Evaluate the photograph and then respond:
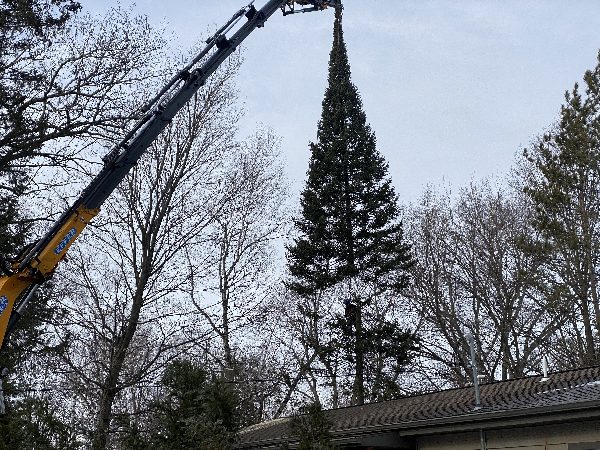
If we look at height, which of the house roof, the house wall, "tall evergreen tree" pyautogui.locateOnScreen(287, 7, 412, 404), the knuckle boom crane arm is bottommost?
the house wall

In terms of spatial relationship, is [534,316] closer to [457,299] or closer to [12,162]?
[457,299]

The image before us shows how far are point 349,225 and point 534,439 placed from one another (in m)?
24.4

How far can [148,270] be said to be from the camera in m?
22.7

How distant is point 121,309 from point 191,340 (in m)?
2.29

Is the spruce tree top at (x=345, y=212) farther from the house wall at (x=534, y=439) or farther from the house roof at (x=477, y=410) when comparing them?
the house wall at (x=534, y=439)

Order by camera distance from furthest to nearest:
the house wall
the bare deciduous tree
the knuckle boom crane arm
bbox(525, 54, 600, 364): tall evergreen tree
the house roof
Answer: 1. the bare deciduous tree
2. bbox(525, 54, 600, 364): tall evergreen tree
3. the knuckle boom crane arm
4. the house roof
5. the house wall

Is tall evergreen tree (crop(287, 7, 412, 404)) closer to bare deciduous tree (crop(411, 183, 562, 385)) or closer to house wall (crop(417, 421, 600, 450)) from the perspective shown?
bare deciduous tree (crop(411, 183, 562, 385))

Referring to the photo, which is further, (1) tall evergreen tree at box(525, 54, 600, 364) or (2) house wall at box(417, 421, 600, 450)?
(1) tall evergreen tree at box(525, 54, 600, 364)

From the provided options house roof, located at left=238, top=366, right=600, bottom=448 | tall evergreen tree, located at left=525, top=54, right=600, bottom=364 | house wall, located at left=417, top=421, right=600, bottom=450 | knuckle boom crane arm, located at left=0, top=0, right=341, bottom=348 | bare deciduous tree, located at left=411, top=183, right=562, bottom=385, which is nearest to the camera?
house wall, located at left=417, top=421, right=600, bottom=450

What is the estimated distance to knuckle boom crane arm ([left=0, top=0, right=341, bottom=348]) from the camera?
1288 centimetres

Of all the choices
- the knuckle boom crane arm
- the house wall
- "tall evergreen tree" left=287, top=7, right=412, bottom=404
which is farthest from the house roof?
"tall evergreen tree" left=287, top=7, right=412, bottom=404

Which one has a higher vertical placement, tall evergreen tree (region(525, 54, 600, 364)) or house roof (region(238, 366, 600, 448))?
tall evergreen tree (region(525, 54, 600, 364))

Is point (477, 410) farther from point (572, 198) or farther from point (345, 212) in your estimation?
point (345, 212)

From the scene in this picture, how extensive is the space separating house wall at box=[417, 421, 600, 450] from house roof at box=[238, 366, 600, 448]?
36 centimetres
